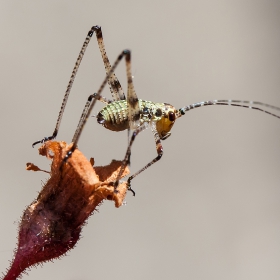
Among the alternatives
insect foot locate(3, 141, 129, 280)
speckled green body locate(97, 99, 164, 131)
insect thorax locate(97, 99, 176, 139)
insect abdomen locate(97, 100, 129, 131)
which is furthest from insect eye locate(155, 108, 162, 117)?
insect foot locate(3, 141, 129, 280)

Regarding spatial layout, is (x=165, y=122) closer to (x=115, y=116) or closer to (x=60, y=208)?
(x=115, y=116)

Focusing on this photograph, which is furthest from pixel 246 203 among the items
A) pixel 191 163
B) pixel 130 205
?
pixel 130 205

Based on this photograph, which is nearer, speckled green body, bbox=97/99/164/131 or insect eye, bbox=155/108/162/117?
speckled green body, bbox=97/99/164/131

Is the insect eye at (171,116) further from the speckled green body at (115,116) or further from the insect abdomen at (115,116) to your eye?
the insect abdomen at (115,116)

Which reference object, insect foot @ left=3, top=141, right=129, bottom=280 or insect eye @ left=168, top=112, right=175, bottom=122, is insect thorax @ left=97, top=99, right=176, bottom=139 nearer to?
insect eye @ left=168, top=112, right=175, bottom=122

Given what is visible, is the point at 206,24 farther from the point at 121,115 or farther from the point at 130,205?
the point at 121,115

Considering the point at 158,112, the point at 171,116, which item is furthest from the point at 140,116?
the point at 171,116
